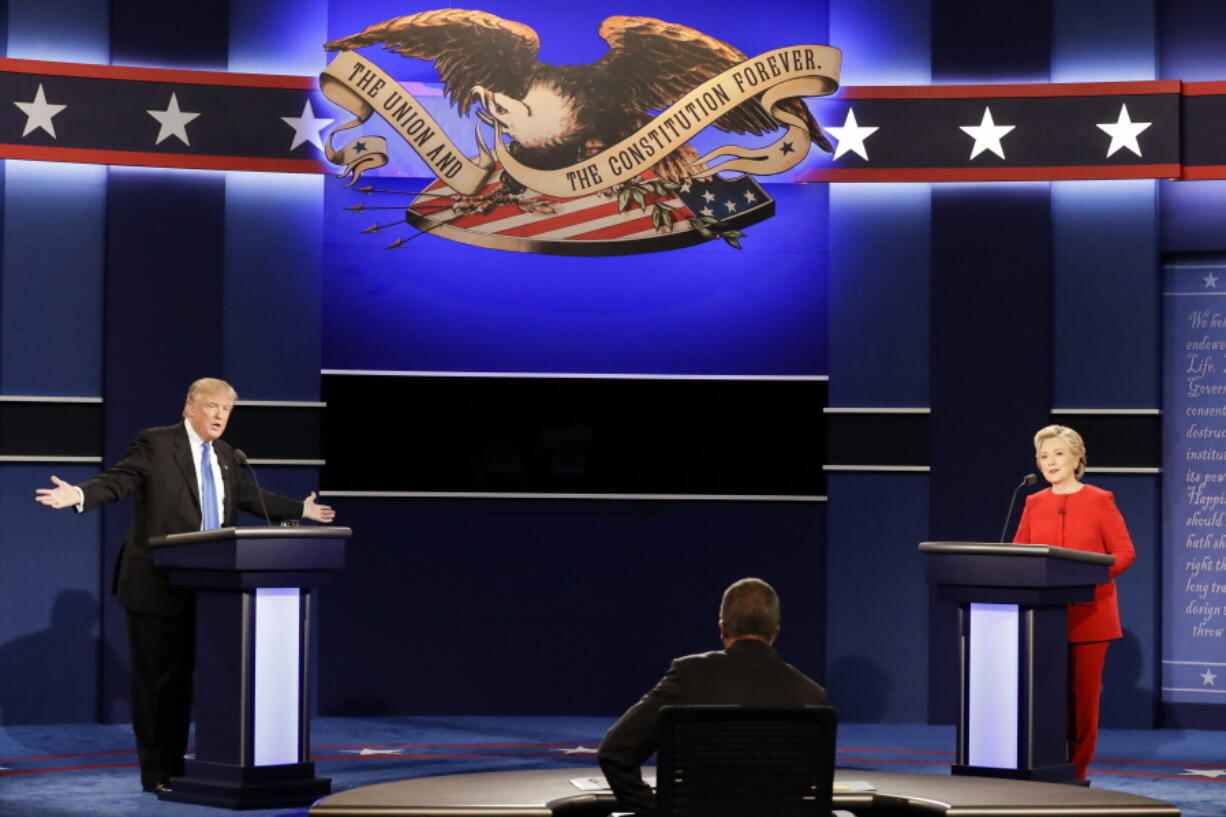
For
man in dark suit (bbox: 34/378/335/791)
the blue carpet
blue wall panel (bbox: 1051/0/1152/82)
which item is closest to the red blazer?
the blue carpet

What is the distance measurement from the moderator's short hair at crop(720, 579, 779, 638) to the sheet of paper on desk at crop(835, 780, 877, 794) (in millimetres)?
446

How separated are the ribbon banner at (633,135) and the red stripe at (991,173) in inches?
9.3

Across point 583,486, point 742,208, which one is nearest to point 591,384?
point 583,486

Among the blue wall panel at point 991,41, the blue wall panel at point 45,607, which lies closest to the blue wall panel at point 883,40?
the blue wall panel at point 991,41

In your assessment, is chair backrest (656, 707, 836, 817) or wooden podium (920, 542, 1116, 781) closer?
chair backrest (656, 707, 836, 817)

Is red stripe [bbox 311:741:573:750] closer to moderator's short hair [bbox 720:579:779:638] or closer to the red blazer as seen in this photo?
the red blazer

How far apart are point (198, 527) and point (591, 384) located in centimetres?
259

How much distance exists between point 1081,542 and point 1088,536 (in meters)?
0.03

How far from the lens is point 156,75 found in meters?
7.96

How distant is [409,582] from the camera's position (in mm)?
8180

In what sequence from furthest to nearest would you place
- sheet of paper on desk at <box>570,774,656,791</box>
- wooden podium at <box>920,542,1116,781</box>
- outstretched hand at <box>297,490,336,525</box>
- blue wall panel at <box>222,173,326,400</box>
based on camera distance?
blue wall panel at <box>222,173,326,400</box> < outstretched hand at <box>297,490,336,525</box> < wooden podium at <box>920,542,1116,781</box> < sheet of paper on desk at <box>570,774,656,791</box>

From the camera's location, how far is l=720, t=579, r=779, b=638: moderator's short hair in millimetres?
3396

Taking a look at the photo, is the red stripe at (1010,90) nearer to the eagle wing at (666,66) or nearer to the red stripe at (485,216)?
the eagle wing at (666,66)

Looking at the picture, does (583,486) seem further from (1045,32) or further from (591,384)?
(1045,32)
